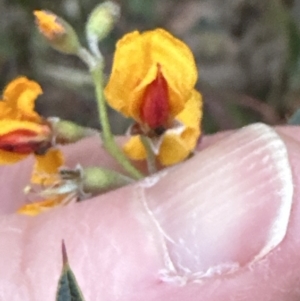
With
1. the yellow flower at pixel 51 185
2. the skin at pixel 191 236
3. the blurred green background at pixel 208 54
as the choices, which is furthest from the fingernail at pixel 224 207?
the blurred green background at pixel 208 54

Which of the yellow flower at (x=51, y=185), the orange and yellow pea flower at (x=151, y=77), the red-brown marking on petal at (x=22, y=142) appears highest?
the orange and yellow pea flower at (x=151, y=77)

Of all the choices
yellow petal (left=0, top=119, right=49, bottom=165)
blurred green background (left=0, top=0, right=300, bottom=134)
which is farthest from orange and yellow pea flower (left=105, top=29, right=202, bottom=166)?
blurred green background (left=0, top=0, right=300, bottom=134)

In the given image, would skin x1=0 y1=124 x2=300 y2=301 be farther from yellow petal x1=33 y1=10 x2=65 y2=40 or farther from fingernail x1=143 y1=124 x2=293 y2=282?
yellow petal x1=33 y1=10 x2=65 y2=40

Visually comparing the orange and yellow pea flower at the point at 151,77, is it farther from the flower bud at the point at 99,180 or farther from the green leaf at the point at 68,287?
the green leaf at the point at 68,287

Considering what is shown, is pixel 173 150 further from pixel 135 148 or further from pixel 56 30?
pixel 56 30

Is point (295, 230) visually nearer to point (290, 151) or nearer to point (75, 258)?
point (290, 151)

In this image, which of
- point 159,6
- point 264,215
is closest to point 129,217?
point 264,215

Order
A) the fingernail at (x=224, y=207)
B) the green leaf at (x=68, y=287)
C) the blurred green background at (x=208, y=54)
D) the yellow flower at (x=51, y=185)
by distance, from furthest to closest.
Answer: the blurred green background at (x=208, y=54), the yellow flower at (x=51, y=185), the fingernail at (x=224, y=207), the green leaf at (x=68, y=287)
